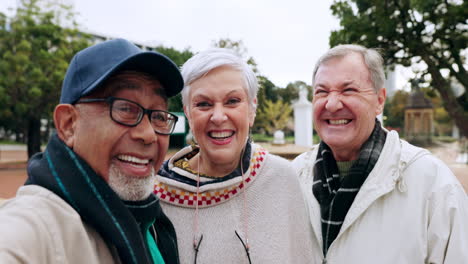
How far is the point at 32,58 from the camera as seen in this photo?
54.3 feet

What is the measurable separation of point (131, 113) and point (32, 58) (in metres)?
17.9

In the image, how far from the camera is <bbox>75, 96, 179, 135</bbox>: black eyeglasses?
1336 mm

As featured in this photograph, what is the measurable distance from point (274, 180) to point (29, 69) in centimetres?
1712

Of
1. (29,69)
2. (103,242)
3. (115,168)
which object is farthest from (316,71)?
(29,69)

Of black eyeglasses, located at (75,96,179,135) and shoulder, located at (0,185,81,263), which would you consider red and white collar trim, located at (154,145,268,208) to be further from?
shoulder, located at (0,185,81,263)

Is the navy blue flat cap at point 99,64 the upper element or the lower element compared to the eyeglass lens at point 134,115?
upper

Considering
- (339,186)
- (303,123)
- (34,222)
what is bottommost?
(303,123)

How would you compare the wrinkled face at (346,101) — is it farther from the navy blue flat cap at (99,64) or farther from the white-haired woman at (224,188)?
the navy blue flat cap at (99,64)

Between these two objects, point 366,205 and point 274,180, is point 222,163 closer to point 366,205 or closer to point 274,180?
point 274,180

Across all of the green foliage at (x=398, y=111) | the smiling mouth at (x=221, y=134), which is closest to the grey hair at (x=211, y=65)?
the smiling mouth at (x=221, y=134)

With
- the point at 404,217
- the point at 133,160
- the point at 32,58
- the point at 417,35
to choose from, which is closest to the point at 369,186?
the point at 404,217

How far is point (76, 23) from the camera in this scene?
18.1 m

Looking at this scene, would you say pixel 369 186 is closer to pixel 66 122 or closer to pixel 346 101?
pixel 346 101

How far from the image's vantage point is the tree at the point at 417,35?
12.7 metres
